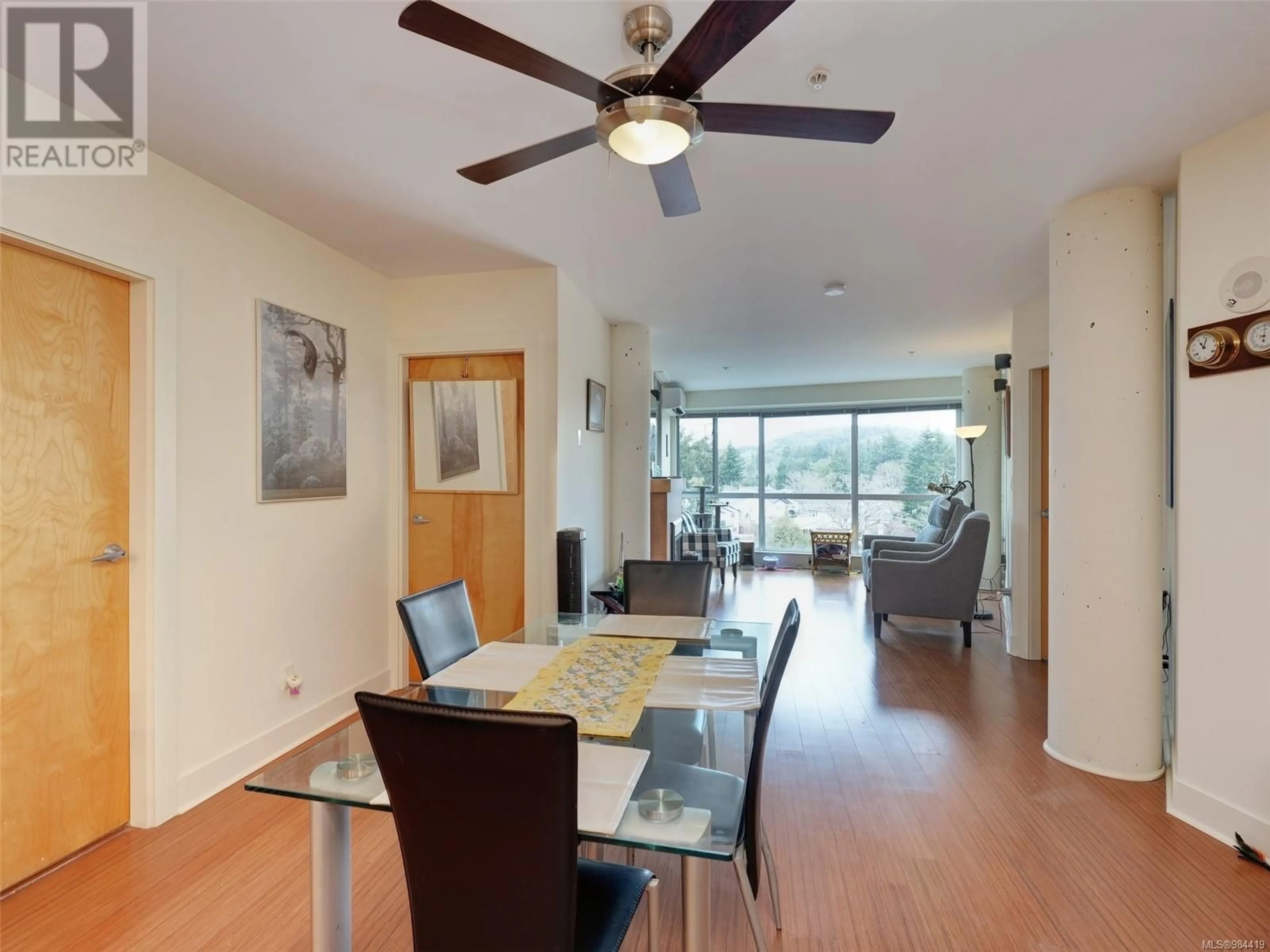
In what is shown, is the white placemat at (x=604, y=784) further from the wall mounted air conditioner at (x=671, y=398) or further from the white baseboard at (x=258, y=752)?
the wall mounted air conditioner at (x=671, y=398)

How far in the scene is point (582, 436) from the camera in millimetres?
3842

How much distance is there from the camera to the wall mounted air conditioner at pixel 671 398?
22.9 feet

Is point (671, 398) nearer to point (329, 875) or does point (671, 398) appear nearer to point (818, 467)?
point (818, 467)

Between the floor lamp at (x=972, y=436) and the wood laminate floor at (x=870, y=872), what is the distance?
3991 millimetres

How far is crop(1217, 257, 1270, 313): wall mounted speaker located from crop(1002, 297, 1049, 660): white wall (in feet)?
6.25

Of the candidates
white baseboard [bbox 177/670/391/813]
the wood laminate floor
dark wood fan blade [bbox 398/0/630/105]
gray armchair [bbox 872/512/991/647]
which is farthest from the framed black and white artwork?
gray armchair [bbox 872/512/991/647]

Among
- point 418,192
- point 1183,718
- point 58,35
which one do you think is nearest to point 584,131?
point 418,192

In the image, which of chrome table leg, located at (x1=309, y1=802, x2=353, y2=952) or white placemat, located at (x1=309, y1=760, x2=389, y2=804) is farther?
chrome table leg, located at (x1=309, y1=802, x2=353, y2=952)

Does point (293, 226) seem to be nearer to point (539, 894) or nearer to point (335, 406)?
point (335, 406)

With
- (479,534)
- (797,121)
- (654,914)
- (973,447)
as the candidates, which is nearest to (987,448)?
(973,447)

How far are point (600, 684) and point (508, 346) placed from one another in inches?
86.8

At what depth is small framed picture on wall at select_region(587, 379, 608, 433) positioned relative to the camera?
394cm

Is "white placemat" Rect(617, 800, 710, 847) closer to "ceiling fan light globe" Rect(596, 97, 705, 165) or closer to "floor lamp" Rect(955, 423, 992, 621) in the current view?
"ceiling fan light globe" Rect(596, 97, 705, 165)

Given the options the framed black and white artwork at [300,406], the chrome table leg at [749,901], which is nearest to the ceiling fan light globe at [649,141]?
the chrome table leg at [749,901]
